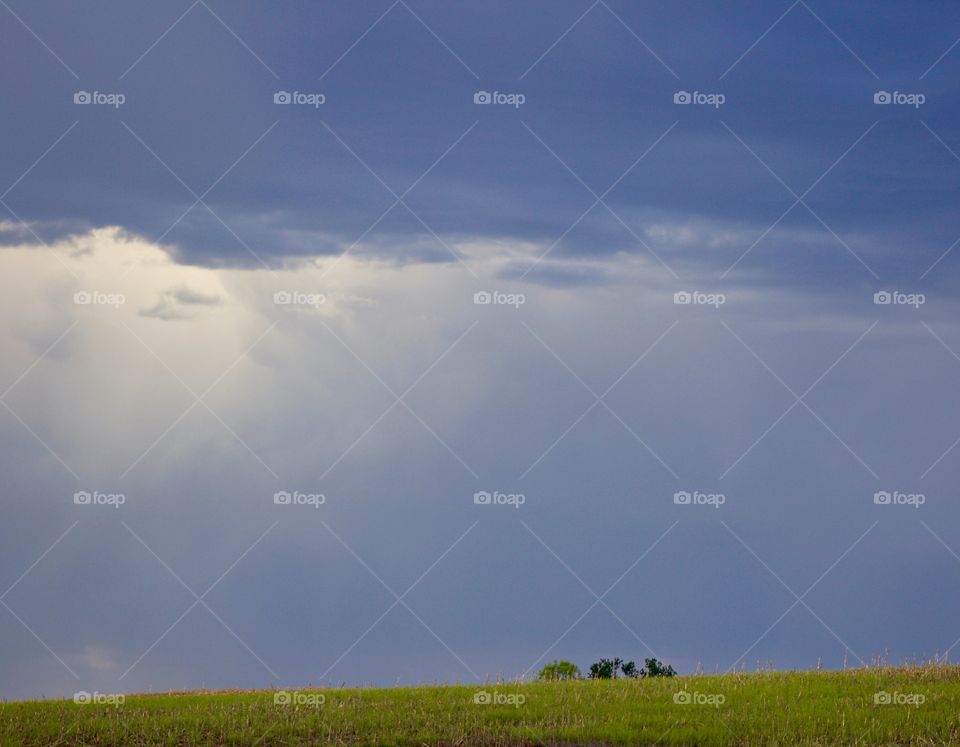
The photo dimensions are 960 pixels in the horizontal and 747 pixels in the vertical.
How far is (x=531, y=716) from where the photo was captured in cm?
1744

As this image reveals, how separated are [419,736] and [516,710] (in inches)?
82.3

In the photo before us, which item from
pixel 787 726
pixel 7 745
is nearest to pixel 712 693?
pixel 787 726

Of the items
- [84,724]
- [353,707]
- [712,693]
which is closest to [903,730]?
[712,693]

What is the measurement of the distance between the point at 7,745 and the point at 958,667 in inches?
714

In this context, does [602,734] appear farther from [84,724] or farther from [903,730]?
[84,724]

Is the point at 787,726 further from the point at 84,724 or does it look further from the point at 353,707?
the point at 84,724

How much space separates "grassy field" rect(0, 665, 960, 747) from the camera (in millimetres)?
16500

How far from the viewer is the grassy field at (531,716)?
54.1ft

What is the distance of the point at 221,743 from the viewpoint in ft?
53.9

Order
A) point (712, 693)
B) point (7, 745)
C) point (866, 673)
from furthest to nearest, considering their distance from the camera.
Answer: point (866, 673) < point (712, 693) < point (7, 745)

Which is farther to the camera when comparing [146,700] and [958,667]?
[958,667]

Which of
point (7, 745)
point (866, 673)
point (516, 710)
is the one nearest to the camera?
point (7, 745)

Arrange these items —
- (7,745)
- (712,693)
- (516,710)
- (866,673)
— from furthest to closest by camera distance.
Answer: (866,673), (712,693), (516,710), (7,745)

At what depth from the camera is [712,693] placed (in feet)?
Answer: 63.7
